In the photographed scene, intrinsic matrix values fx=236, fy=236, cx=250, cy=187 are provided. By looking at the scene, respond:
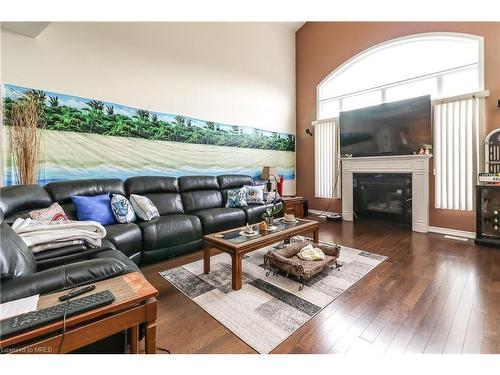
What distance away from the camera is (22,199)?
220 centimetres

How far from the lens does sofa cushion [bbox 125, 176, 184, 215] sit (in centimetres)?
317

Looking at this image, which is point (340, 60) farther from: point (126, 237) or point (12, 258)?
point (12, 258)

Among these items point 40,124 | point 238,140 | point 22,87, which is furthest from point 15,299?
point 238,140

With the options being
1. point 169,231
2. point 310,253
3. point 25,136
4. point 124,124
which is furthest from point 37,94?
point 310,253

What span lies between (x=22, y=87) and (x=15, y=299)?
2.84m

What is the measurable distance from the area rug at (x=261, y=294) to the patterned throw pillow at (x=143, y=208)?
2.42 feet

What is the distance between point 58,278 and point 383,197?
4.76 metres

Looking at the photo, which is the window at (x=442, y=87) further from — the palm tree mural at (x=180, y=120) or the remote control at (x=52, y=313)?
the remote control at (x=52, y=313)

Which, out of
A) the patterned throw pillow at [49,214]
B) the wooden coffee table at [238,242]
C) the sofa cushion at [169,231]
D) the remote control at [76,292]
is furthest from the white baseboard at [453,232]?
the patterned throw pillow at [49,214]

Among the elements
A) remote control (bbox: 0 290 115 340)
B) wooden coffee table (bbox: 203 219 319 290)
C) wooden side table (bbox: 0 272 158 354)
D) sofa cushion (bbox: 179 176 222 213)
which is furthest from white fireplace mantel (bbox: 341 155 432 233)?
remote control (bbox: 0 290 115 340)
